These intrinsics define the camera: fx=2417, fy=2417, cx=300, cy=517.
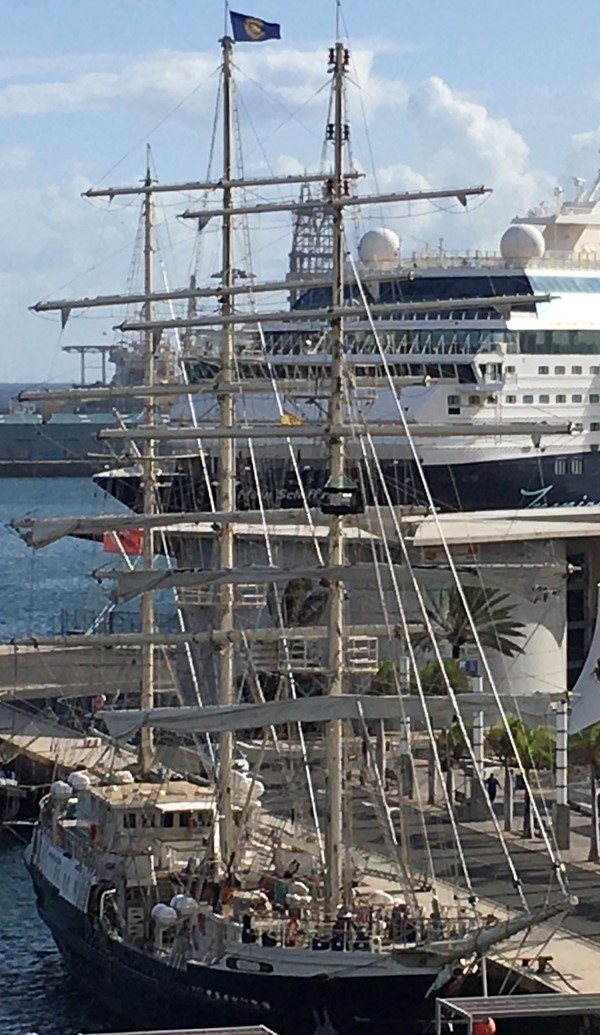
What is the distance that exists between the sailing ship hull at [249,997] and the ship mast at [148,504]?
27.0 feet

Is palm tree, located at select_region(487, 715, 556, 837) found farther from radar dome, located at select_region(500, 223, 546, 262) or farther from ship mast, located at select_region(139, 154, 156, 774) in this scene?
radar dome, located at select_region(500, 223, 546, 262)

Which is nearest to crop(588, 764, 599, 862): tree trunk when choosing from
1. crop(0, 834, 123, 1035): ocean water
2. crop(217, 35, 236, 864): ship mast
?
crop(217, 35, 236, 864): ship mast

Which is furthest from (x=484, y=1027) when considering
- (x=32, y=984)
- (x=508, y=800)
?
(x=508, y=800)

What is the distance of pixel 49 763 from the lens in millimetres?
65312

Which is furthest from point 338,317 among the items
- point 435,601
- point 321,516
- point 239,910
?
point 435,601

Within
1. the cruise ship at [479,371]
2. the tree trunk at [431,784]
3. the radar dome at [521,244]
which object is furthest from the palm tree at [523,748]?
the radar dome at [521,244]

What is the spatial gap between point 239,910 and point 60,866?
7.31m

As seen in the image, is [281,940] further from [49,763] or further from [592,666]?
[49,763]

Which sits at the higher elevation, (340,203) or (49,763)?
(340,203)

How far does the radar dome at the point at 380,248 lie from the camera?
9019 cm

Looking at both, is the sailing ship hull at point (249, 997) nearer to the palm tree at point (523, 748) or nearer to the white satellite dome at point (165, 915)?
the white satellite dome at point (165, 915)

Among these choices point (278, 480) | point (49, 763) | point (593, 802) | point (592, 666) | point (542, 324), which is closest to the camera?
point (593, 802)

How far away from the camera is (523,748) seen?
2057 inches

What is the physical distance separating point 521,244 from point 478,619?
28675 mm
